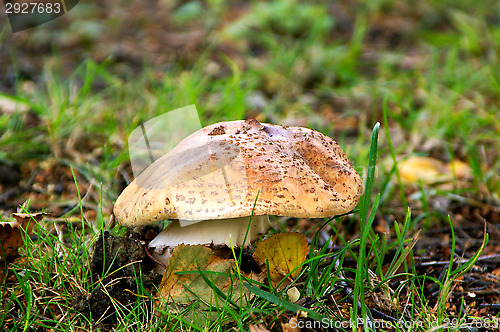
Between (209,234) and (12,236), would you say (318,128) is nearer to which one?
(209,234)

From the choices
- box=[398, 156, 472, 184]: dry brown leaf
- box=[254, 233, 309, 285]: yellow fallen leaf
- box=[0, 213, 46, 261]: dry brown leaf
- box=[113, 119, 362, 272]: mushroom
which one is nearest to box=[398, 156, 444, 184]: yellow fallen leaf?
box=[398, 156, 472, 184]: dry brown leaf

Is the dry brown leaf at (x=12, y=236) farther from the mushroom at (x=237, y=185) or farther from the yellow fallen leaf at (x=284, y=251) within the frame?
the yellow fallen leaf at (x=284, y=251)

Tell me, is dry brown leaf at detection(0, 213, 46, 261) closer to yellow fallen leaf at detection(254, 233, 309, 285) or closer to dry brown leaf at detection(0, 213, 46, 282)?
dry brown leaf at detection(0, 213, 46, 282)

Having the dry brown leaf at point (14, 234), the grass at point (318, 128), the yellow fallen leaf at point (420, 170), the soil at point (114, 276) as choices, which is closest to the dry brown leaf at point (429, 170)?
the yellow fallen leaf at point (420, 170)

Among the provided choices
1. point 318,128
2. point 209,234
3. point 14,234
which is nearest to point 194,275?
point 209,234

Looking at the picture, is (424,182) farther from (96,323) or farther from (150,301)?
(96,323)
